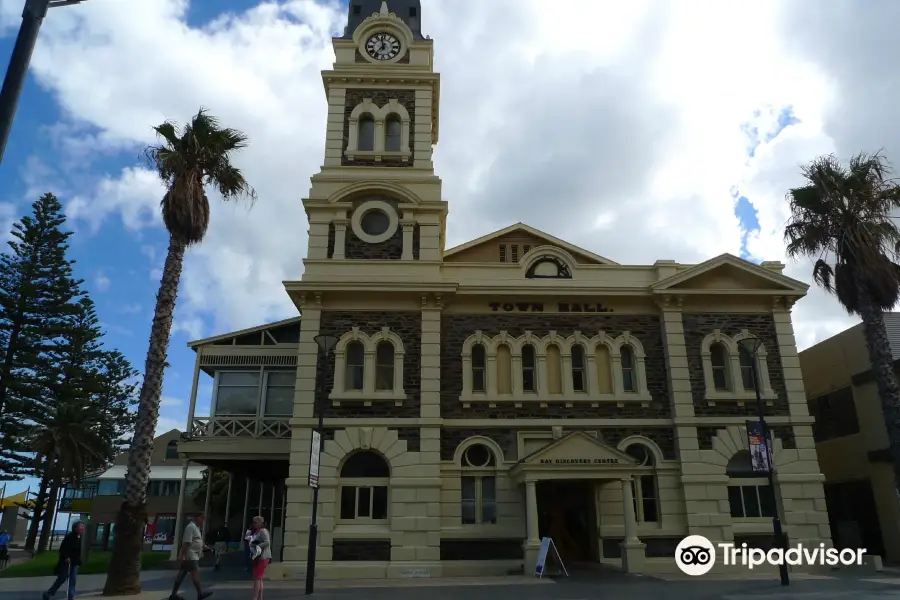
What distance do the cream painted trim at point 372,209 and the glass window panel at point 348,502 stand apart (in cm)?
794

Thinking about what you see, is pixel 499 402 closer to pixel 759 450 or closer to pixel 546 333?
pixel 546 333

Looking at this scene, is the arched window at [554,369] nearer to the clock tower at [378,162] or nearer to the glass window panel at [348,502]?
the clock tower at [378,162]

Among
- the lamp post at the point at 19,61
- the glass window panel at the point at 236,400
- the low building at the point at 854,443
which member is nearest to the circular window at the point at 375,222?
the glass window panel at the point at 236,400

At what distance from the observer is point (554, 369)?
21531 millimetres

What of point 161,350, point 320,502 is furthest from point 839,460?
point 161,350

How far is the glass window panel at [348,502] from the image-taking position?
19.6m

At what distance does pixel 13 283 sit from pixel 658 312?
107 feet

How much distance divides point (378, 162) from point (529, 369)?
355 inches

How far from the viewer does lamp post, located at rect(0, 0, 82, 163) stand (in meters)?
6.12

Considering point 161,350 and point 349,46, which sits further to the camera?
point 349,46

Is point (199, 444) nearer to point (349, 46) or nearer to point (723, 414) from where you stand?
point (349, 46)

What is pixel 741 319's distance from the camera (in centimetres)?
2208

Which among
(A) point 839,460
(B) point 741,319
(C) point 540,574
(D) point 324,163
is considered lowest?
(C) point 540,574

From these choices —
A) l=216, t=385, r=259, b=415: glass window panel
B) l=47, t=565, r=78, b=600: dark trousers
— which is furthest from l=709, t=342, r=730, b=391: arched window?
l=47, t=565, r=78, b=600: dark trousers
